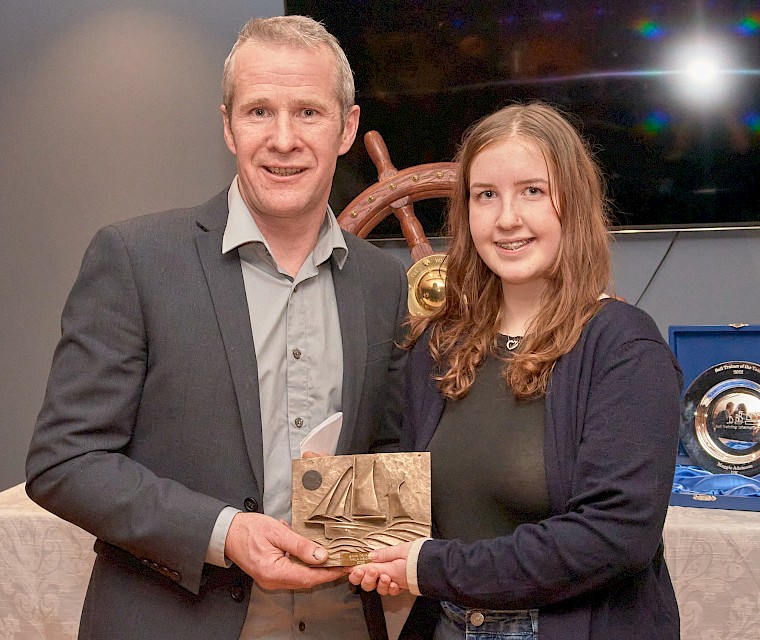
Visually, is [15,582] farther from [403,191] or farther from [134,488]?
[403,191]

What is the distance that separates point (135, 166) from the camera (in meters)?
3.29

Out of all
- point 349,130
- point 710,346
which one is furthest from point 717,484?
point 349,130

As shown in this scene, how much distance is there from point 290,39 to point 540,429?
A: 2.33ft

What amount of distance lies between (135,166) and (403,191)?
1433mm

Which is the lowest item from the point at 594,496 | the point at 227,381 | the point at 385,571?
the point at 385,571

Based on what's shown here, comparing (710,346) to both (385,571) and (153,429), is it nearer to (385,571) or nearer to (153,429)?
(385,571)

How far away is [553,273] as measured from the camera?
131cm

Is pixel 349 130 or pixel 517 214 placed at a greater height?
pixel 349 130

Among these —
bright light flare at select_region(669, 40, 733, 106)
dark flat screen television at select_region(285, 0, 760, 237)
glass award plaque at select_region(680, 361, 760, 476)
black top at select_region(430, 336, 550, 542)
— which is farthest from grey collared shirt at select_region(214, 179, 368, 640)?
bright light flare at select_region(669, 40, 733, 106)

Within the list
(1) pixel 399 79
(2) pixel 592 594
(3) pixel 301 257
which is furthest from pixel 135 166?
(2) pixel 592 594

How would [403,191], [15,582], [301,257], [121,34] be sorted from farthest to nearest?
1. [121,34]
2. [403,191]
3. [15,582]
4. [301,257]

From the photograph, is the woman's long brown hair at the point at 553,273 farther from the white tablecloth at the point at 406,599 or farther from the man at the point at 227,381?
the white tablecloth at the point at 406,599

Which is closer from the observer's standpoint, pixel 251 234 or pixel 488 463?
pixel 488 463

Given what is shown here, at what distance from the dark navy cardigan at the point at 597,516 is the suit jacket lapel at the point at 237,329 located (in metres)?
0.31
